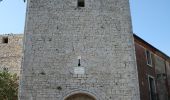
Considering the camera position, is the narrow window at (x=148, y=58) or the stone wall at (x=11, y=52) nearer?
the narrow window at (x=148, y=58)

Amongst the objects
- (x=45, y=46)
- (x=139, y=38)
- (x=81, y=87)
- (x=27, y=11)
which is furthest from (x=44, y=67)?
(x=139, y=38)

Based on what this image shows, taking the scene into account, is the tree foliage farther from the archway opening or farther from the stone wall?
the archway opening

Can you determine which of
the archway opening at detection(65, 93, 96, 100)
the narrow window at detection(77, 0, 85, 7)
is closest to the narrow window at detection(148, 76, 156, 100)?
the archway opening at detection(65, 93, 96, 100)

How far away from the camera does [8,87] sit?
16750mm

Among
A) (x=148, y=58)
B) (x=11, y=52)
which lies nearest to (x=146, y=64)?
(x=148, y=58)

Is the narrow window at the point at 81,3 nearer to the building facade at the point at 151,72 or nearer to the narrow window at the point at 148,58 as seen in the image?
the building facade at the point at 151,72

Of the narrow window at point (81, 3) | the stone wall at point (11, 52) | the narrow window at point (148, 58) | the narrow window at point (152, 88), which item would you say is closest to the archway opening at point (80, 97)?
the narrow window at point (81, 3)

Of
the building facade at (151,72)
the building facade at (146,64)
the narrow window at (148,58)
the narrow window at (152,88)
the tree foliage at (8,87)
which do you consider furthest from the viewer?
the narrow window at (148,58)

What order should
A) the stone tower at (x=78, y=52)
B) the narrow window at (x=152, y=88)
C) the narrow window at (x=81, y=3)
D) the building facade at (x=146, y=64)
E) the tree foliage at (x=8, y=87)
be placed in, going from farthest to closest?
the narrow window at (x=152, y=88) → the building facade at (x=146, y=64) → the tree foliage at (x=8, y=87) → the narrow window at (x=81, y=3) → the stone tower at (x=78, y=52)

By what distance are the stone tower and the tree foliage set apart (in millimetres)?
6059

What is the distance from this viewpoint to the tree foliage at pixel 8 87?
16.4 meters

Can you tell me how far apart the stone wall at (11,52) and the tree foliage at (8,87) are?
339cm

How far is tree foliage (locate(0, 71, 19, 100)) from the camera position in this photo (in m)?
16.4

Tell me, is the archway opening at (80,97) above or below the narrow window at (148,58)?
below
